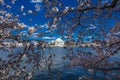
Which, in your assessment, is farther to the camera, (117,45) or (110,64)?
(110,64)

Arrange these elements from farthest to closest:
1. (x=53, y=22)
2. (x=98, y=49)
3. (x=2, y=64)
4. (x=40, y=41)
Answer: (x=98, y=49), (x=53, y=22), (x=2, y=64), (x=40, y=41)

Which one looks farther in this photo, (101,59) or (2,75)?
(101,59)

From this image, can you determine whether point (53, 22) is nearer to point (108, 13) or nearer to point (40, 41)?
point (40, 41)

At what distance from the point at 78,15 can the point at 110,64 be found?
521 centimetres

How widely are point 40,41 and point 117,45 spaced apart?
548 cm

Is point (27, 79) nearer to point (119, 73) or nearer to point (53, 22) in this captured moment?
point (53, 22)

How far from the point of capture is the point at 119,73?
15102mm

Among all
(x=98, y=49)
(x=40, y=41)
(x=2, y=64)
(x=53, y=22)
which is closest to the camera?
(x=40, y=41)

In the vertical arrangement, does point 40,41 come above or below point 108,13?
below

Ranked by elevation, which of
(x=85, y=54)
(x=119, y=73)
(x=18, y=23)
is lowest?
(x=119, y=73)

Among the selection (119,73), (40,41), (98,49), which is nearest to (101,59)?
(98,49)

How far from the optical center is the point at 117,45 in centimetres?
1340

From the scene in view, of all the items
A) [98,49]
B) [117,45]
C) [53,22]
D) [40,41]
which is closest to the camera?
[40,41]

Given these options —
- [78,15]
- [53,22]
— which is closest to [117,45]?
[78,15]
